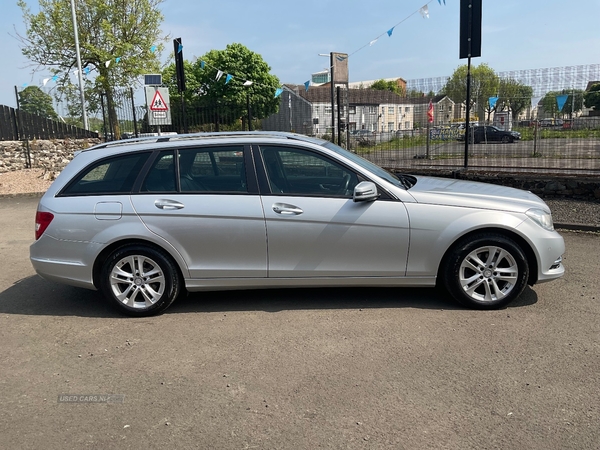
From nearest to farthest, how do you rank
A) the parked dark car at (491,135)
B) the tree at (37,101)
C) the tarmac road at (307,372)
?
the tarmac road at (307,372)
the parked dark car at (491,135)
the tree at (37,101)

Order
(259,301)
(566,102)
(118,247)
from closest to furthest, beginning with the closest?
(118,247) < (259,301) < (566,102)

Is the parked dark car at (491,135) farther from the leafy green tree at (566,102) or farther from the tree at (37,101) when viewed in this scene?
the tree at (37,101)

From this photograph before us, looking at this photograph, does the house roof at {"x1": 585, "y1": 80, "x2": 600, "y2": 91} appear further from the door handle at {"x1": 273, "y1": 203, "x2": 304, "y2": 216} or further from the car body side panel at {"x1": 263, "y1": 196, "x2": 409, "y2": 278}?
the door handle at {"x1": 273, "y1": 203, "x2": 304, "y2": 216}

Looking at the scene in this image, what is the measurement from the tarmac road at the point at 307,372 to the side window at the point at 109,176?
48.1 inches

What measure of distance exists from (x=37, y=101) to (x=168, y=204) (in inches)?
632

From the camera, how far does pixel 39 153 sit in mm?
16375

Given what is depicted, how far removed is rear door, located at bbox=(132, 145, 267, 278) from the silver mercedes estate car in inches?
0.4

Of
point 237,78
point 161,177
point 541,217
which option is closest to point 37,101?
point 161,177

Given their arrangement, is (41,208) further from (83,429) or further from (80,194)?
(83,429)

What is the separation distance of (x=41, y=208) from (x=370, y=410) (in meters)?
3.68

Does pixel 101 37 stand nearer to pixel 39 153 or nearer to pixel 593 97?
pixel 39 153

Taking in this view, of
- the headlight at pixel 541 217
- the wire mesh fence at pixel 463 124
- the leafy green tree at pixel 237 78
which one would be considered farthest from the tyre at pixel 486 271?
the leafy green tree at pixel 237 78

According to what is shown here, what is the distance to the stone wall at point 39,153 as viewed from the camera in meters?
15.8

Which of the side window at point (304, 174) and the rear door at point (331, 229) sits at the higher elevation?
the side window at point (304, 174)
